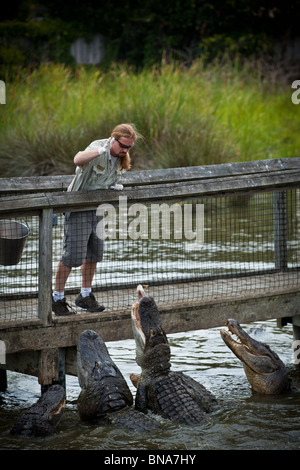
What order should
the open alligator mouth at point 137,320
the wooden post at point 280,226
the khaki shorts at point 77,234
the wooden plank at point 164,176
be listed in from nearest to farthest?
the open alligator mouth at point 137,320 < the khaki shorts at point 77,234 < the wooden plank at point 164,176 < the wooden post at point 280,226

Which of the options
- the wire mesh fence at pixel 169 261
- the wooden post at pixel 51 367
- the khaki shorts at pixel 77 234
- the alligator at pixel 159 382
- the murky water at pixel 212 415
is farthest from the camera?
the wire mesh fence at pixel 169 261

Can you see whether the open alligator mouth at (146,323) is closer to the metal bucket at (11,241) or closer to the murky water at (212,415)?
the murky water at (212,415)

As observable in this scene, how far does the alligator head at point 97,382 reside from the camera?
4703mm

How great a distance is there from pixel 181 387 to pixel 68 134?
8.95 meters

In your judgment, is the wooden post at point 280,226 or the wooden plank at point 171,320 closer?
the wooden plank at point 171,320

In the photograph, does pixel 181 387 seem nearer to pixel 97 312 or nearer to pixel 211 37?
pixel 97 312

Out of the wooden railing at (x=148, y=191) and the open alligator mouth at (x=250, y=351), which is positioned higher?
the wooden railing at (x=148, y=191)

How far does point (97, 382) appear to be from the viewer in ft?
15.7

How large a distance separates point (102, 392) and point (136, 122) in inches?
355

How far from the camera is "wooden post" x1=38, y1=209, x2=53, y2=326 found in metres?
4.84

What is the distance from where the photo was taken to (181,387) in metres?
4.84

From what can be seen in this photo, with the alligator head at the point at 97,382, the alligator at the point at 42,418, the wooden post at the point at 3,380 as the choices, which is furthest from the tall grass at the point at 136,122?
the alligator at the point at 42,418

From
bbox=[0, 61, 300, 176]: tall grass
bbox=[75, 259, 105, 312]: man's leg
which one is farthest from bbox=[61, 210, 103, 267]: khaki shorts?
bbox=[0, 61, 300, 176]: tall grass

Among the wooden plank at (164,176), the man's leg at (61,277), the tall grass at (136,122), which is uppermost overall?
the tall grass at (136,122)
